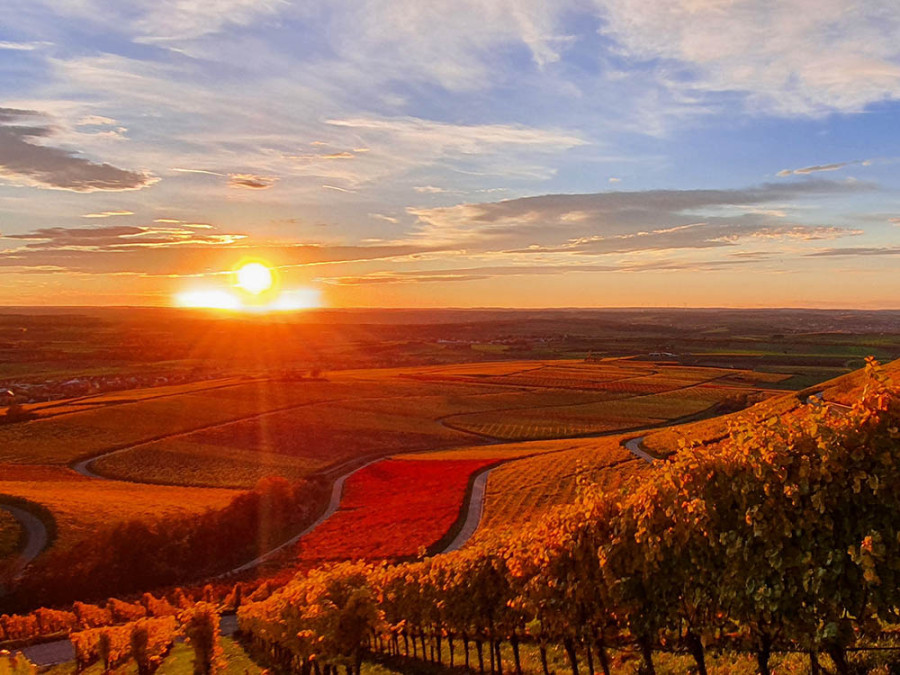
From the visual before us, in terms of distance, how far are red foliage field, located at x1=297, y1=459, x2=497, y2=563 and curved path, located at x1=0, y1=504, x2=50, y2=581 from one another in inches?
1002

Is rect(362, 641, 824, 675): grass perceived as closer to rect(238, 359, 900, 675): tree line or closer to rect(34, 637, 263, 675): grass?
rect(238, 359, 900, 675): tree line

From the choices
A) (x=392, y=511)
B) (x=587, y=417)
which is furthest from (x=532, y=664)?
(x=587, y=417)

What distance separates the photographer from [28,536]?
62.2 metres

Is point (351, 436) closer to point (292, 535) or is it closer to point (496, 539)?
point (292, 535)

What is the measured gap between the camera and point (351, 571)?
2320 centimetres

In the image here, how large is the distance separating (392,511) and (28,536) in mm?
38187

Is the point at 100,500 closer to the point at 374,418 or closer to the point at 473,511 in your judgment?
the point at 473,511

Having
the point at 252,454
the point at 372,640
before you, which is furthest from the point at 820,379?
the point at 372,640

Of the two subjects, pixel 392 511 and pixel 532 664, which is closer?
pixel 532 664

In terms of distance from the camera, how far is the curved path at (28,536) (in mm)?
56469

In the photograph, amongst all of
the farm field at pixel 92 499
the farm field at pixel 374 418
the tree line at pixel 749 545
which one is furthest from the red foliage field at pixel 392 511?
the tree line at pixel 749 545

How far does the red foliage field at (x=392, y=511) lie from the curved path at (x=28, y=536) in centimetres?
2544

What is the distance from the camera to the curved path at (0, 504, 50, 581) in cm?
5647

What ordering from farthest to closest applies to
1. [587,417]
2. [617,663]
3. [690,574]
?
[587,417] → [617,663] → [690,574]
